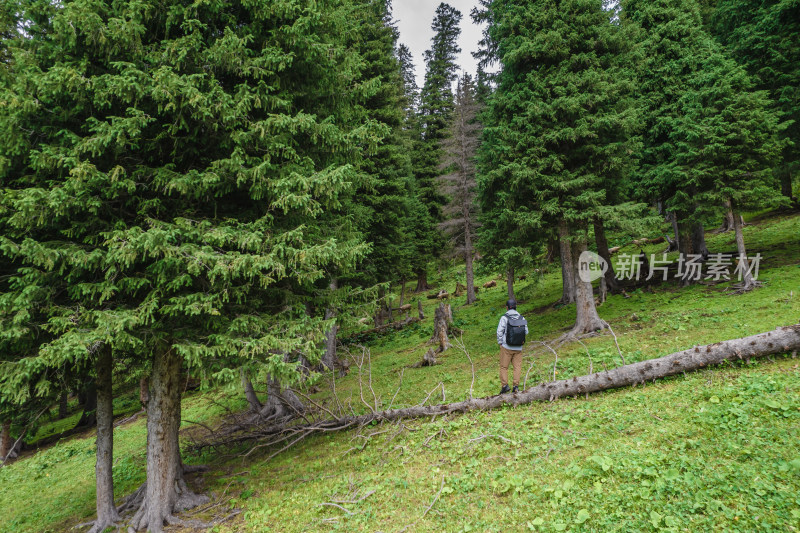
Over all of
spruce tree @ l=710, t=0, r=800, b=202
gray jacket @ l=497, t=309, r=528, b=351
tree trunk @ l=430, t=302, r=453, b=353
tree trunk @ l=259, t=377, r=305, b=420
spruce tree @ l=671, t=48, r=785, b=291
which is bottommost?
tree trunk @ l=259, t=377, r=305, b=420

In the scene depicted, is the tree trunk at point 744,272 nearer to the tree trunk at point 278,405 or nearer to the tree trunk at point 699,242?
the tree trunk at point 699,242

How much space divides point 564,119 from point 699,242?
11.1 metres

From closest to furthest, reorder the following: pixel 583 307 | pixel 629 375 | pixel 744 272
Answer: pixel 629 375, pixel 583 307, pixel 744 272

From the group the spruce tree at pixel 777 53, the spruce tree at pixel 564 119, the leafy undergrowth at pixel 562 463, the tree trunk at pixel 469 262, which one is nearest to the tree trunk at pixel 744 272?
the leafy undergrowth at pixel 562 463

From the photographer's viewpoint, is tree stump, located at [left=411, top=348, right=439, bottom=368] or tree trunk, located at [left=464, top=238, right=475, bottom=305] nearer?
tree stump, located at [left=411, top=348, right=439, bottom=368]

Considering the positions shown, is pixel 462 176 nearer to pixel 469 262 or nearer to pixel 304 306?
pixel 469 262

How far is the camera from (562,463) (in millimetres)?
5293

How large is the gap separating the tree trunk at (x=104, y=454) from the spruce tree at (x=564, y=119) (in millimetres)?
10617

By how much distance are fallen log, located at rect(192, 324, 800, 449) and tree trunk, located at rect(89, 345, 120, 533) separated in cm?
313

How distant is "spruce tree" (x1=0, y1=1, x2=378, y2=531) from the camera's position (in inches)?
204

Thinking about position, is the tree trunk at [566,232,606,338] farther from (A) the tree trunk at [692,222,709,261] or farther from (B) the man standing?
(A) the tree trunk at [692,222,709,261]

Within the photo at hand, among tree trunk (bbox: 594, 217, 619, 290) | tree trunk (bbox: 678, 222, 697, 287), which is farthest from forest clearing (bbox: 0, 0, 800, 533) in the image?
tree trunk (bbox: 594, 217, 619, 290)

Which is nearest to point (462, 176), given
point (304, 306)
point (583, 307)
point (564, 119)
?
point (564, 119)

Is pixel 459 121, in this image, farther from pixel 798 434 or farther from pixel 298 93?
pixel 798 434
